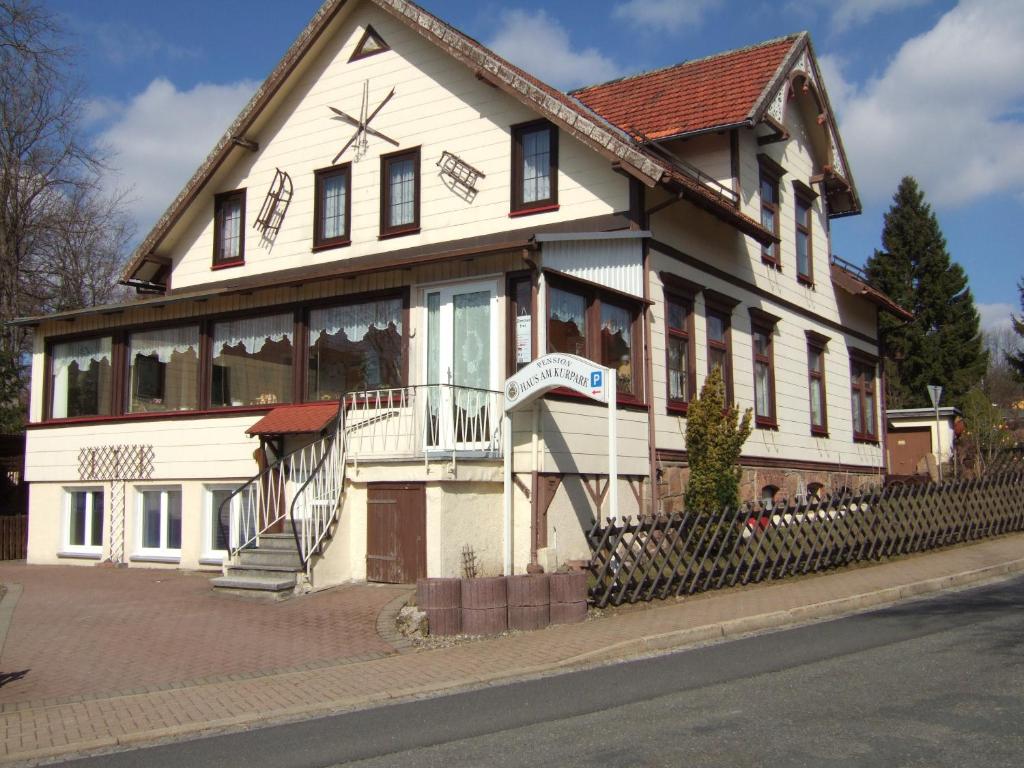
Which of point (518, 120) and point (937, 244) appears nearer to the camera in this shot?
point (518, 120)

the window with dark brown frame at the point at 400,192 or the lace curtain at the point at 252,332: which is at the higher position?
the window with dark brown frame at the point at 400,192

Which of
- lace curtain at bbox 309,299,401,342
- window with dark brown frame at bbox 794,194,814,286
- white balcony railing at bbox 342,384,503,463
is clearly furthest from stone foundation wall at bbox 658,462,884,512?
lace curtain at bbox 309,299,401,342

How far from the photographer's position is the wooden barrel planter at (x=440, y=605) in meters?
11.0

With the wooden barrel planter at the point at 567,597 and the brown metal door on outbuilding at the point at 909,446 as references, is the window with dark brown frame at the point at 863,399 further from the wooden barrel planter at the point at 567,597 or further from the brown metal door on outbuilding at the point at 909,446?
the wooden barrel planter at the point at 567,597

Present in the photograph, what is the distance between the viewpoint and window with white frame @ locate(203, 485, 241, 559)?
1706 cm

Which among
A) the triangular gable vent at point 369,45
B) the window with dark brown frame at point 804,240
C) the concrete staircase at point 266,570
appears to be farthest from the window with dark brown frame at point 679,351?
the triangular gable vent at point 369,45

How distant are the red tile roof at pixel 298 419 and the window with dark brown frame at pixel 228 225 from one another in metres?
4.82

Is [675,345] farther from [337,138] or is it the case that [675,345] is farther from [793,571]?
[337,138]

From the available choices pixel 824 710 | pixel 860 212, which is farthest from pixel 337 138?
pixel 824 710

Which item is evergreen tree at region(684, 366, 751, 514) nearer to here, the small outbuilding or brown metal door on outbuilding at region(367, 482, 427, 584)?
brown metal door on outbuilding at region(367, 482, 427, 584)

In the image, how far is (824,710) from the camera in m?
7.12

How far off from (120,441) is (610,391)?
10422 millimetres

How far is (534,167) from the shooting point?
55.1ft

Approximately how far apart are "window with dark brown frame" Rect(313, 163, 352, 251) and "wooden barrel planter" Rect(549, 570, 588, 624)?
9282 millimetres
